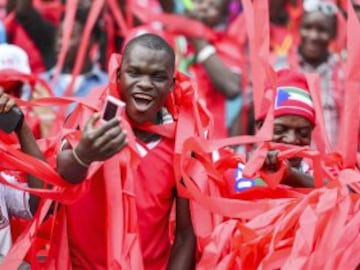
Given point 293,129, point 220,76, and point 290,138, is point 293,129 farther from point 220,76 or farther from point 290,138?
point 220,76

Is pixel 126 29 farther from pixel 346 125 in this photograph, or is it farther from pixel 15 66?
pixel 346 125

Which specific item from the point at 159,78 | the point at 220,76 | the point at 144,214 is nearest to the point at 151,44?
the point at 159,78

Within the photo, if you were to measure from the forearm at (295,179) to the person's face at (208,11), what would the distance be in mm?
3225

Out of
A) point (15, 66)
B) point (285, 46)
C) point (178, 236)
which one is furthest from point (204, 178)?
point (285, 46)

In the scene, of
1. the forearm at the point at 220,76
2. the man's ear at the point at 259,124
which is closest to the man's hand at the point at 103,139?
the man's ear at the point at 259,124

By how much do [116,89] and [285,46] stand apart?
12.9 feet

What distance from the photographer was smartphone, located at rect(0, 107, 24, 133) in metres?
5.30

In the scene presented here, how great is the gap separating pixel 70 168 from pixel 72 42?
4.03 meters

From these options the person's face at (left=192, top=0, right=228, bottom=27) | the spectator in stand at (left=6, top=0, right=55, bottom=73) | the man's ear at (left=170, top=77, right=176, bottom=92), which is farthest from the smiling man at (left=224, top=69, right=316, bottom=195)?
the spectator in stand at (left=6, top=0, right=55, bottom=73)

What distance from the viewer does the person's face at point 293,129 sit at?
628 centimetres

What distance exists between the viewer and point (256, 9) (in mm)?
5832

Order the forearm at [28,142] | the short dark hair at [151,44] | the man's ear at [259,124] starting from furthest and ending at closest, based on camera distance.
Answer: the man's ear at [259,124] → the short dark hair at [151,44] → the forearm at [28,142]

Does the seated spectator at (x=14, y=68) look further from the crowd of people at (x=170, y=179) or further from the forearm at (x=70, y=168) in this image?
the forearm at (x=70, y=168)

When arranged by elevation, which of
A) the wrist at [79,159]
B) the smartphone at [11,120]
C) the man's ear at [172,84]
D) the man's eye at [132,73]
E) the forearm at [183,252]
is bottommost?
the forearm at [183,252]
